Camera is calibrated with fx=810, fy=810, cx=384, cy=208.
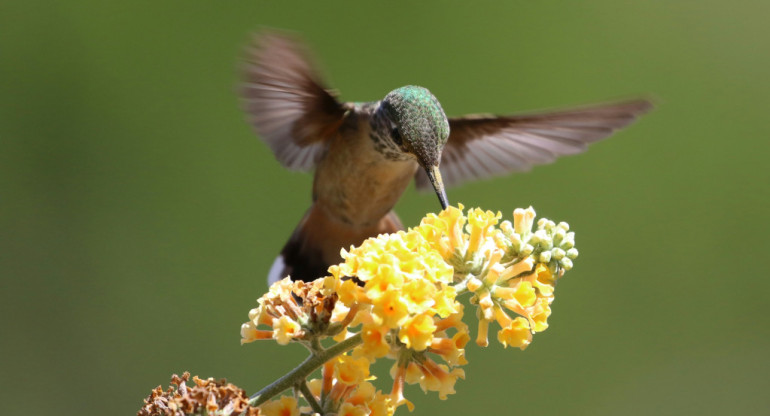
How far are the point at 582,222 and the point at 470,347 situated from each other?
0.90m

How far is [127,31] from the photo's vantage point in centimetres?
411

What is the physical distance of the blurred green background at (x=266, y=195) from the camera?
399 cm

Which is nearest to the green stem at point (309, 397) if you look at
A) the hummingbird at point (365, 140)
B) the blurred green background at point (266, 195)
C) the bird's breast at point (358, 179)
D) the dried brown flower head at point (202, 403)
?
the dried brown flower head at point (202, 403)

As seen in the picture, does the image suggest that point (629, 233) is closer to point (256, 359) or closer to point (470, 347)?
point (470, 347)

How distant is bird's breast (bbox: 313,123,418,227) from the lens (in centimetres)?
260

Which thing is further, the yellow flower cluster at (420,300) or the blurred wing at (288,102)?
the blurred wing at (288,102)

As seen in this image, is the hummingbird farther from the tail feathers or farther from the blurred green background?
the blurred green background

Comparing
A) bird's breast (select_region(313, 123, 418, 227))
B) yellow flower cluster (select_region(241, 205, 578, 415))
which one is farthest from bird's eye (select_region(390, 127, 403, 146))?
yellow flower cluster (select_region(241, 205, 578, 415))

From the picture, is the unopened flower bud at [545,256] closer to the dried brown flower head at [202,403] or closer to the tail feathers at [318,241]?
the dried brown flower head at [202,403]

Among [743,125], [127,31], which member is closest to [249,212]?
[127,31]

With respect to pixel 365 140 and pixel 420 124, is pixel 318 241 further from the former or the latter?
pixel 420 124

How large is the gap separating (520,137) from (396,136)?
49cm

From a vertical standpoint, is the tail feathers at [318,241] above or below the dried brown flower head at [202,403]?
below

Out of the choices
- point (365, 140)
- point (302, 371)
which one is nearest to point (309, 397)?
point (302, 371)
